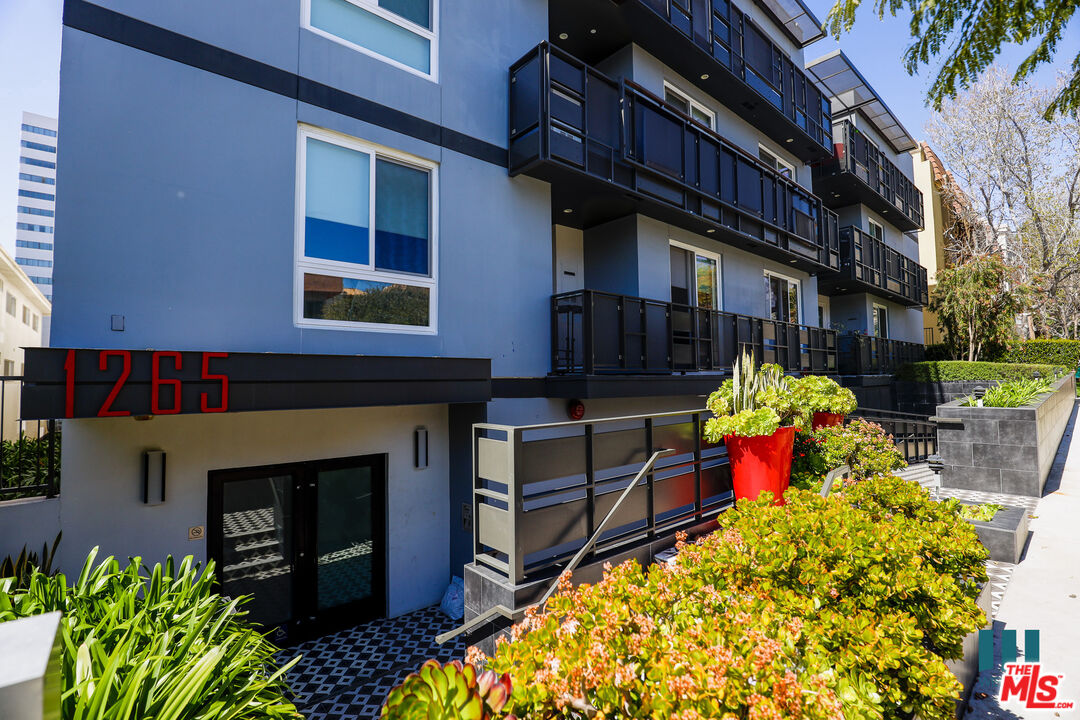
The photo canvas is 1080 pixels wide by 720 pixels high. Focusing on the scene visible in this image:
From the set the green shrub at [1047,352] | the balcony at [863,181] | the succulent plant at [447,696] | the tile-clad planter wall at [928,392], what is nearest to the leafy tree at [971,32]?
the succulent plant at [447,696]

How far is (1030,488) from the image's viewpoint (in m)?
8.86

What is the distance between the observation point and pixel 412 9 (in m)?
6.98

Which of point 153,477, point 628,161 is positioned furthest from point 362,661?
point 628,161

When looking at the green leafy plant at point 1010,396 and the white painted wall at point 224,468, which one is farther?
the green leafy plant at point 1010,396

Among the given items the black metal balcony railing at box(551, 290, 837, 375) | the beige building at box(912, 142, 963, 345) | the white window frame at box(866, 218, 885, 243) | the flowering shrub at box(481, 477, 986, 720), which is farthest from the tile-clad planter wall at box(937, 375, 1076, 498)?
the beige building at box(912, 142, 963, 345)

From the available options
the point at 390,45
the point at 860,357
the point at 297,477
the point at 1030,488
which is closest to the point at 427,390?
the point at 297,477

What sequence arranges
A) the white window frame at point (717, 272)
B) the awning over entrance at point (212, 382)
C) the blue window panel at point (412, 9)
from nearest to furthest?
the awning over entrance at point (212, 382), the blue window panel at point (412, 9), the white window frame at point (717, 272)

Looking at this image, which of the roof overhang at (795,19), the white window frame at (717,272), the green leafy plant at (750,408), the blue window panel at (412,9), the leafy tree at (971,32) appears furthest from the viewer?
the roof overhang at (795,19)

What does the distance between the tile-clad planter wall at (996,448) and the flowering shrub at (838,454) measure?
11.1 ft

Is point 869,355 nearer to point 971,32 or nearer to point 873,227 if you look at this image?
point 873,227

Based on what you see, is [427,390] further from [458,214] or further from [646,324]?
[646,324]

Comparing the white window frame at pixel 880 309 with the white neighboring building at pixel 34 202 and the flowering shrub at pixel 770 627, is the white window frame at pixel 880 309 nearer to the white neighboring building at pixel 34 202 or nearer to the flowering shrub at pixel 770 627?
the flowering shrub at pixel 770 627

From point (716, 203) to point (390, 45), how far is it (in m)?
7.08

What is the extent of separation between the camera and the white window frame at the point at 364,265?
5.79m
